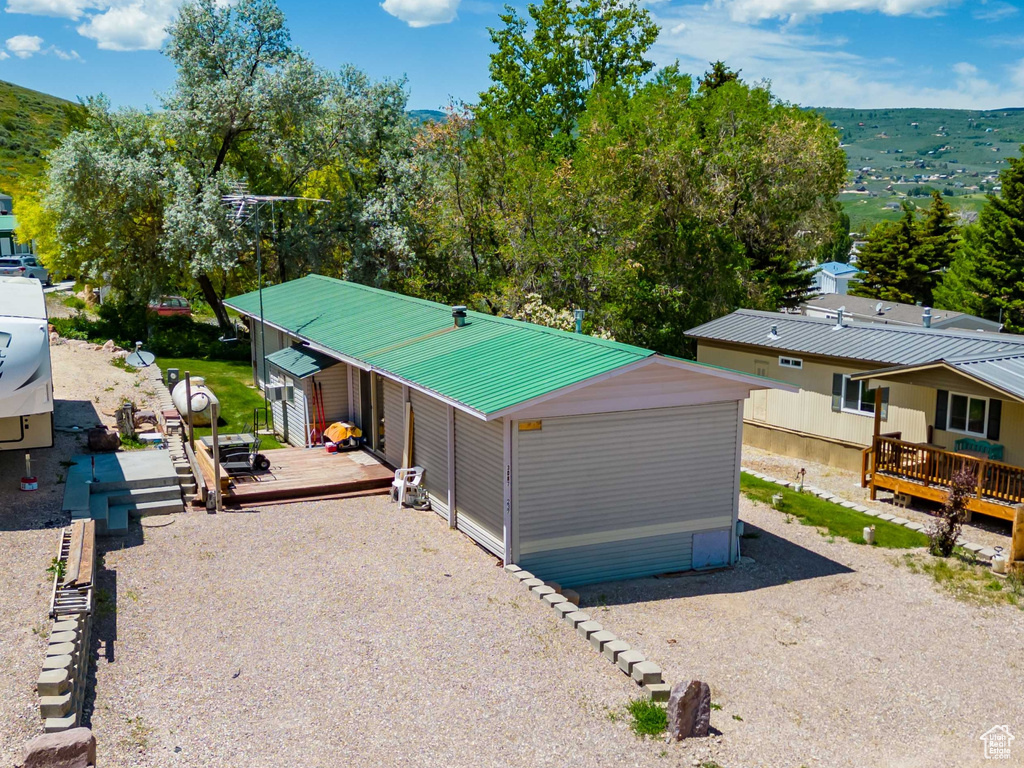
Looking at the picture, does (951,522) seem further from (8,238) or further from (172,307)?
(8,238)

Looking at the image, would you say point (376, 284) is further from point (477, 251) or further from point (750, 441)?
point (750, 441)

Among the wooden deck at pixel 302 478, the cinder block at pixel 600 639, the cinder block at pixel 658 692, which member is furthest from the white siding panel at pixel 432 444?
the cinder block at pixel 658 692

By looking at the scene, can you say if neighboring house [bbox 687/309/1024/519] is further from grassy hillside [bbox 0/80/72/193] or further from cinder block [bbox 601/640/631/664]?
grassy hillside [bbox 0/80/72/193]

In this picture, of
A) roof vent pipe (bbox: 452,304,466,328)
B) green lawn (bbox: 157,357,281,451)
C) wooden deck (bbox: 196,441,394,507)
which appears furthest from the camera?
green lawn (bbox: 157,357,281,451)

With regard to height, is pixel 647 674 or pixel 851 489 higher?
pixel 647 674

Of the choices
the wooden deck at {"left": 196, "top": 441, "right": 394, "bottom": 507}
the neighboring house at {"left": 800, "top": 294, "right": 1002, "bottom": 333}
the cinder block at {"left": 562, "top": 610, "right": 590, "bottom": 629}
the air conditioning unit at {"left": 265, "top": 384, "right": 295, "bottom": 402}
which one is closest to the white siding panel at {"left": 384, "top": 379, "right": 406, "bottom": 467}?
the wooden deck at {"left": 196, "top": 441, "right": 394, "bottom": 507}

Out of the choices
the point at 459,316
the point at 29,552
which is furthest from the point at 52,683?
the point at 459,316

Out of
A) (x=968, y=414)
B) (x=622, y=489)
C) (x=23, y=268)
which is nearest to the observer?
(x=622, y=489)
